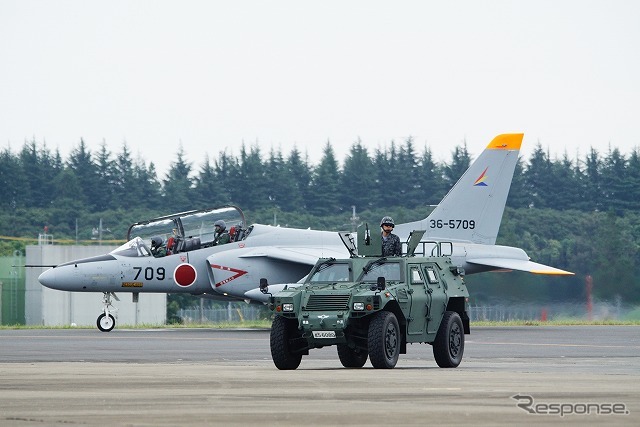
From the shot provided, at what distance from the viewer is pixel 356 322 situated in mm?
18234

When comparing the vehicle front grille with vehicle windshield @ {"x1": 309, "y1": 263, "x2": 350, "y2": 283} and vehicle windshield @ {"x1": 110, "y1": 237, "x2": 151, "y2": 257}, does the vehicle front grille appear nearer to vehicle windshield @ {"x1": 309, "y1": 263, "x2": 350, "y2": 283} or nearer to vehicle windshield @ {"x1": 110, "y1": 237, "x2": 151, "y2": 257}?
vehicle windshield @ {"x1": 309, "y1": 263, "x2": 350, "y2": 283}

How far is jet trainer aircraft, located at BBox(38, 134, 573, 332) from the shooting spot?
3688cm

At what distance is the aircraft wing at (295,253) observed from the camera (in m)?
36.9

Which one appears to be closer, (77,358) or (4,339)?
(77,358)

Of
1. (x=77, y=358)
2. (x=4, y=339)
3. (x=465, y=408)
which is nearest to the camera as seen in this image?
(x=465, y=408)

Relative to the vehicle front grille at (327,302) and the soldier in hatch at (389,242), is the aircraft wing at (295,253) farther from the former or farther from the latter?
the vehicle front grille at (327,302)

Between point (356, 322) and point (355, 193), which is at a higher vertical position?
point (355, 193)

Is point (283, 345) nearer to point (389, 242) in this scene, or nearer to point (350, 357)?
point (350, 357)

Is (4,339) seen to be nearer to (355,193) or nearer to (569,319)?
(569,319)

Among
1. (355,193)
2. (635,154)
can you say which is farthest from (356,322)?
(355,193)

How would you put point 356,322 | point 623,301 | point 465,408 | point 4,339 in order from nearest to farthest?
point 465,408 < point 356,322 < point 4,339 < point 623,301

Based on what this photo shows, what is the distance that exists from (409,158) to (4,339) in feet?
291

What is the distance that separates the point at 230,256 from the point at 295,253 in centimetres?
190

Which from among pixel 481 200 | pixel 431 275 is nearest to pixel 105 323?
pixel 481 200
